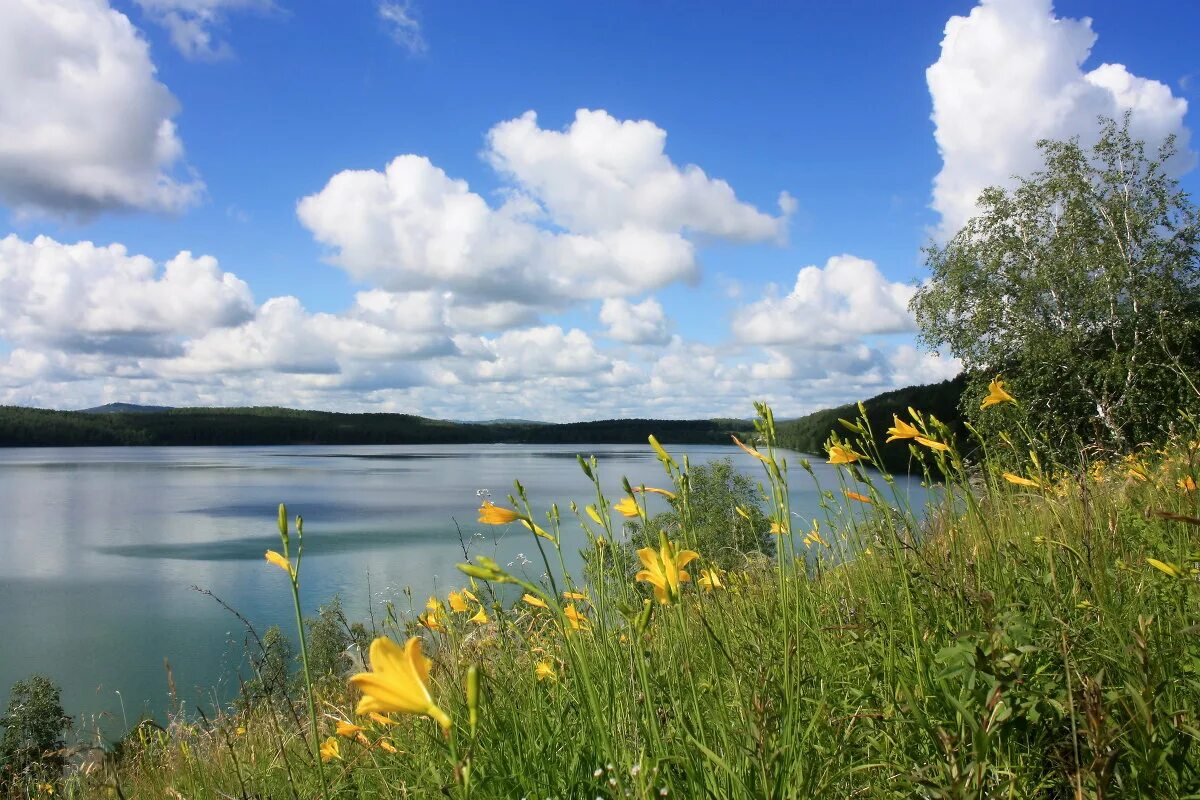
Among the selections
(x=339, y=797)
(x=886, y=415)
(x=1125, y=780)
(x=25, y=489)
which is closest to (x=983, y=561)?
(x=1125, y=780)

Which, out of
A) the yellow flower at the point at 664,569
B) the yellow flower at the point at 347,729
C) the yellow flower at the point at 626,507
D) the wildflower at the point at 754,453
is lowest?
the yellow flower at the point at 347,729

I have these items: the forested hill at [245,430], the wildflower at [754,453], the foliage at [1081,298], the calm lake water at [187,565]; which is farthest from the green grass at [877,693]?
the forested hill at [245,430]

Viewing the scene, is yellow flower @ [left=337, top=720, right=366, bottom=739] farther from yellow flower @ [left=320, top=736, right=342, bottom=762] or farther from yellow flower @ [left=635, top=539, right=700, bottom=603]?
yellow flower @ [left=635, top=539, right=700, bottom=603]

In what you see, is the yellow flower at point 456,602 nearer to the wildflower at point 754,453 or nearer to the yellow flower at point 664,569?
the wildflower at point 754,453

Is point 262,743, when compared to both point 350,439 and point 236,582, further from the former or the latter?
point 350,439

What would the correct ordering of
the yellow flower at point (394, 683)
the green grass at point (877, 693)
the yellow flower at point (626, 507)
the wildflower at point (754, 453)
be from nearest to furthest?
the yellow flower at point (394, 683), the green grass at point (877, 693), the wildflower at point (754, 453), the yellow flower at point (626, 507)

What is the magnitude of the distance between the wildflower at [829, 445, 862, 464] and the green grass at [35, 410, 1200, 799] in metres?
0.04

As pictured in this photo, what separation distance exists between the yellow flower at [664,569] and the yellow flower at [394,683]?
0.30 m

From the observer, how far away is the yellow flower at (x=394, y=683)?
69cm

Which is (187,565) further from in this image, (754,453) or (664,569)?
(664,569)

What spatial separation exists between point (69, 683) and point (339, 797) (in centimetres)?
2162

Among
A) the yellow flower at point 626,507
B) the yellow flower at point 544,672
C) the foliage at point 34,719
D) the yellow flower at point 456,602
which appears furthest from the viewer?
the foliage at point 34,719

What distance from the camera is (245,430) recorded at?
129375 millimetres

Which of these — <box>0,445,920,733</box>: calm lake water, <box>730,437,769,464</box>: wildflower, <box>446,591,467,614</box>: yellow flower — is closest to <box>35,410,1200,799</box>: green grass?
<box>730,437,769,464</box>: wildflower
